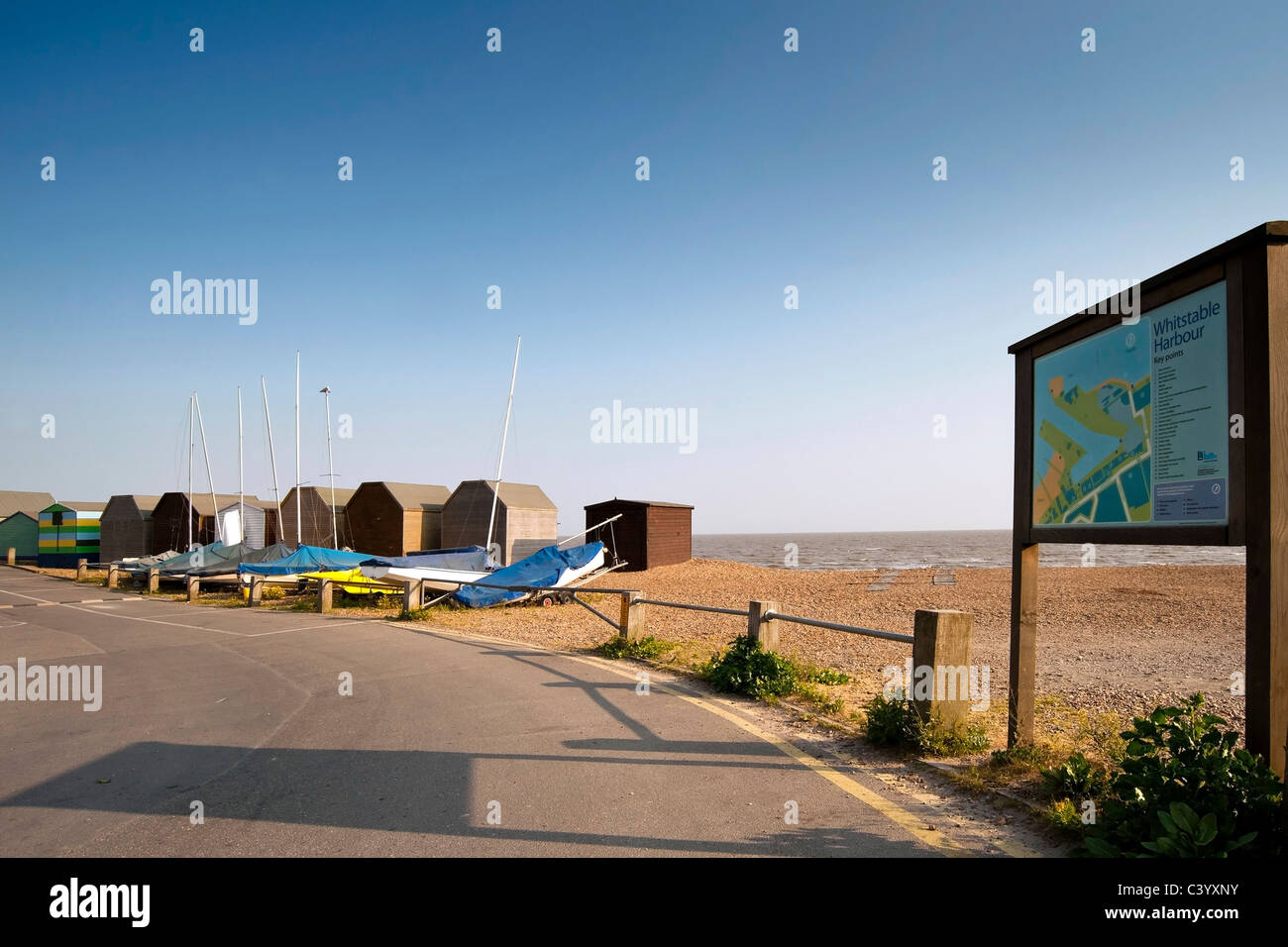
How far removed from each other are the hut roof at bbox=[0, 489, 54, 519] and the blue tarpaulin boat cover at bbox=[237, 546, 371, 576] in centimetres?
6297

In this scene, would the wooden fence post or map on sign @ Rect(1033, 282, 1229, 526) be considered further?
the wooden fence post

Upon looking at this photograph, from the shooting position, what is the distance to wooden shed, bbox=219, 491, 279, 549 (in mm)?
45062

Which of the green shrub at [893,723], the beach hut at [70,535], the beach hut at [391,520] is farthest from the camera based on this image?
the beach hut at [70,535]

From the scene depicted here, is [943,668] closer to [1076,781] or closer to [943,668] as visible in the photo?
[943,668]

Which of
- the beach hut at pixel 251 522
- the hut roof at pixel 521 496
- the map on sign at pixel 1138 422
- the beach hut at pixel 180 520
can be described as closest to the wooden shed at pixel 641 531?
the hut roof at pixel 521 496

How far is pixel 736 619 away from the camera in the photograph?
19625mm

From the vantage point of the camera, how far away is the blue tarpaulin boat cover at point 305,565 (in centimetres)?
2555

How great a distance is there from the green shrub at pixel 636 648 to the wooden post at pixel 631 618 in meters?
0.10

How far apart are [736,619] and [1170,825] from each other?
16.2 metres

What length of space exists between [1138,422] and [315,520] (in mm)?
46336
